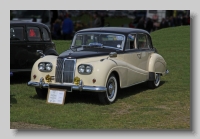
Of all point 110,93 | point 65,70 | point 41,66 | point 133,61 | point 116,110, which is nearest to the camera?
point 116,110

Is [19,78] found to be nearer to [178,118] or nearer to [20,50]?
[20,50]

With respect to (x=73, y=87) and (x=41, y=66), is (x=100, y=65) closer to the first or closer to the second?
(x=73, y=87)

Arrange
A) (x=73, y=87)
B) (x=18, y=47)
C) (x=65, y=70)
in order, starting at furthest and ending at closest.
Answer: (x=18, y=47) → (x=65, y=70) → (x=73, y=87)

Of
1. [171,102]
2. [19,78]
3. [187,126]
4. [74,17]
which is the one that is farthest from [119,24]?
[187,126]

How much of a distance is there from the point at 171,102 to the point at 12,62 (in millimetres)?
4322

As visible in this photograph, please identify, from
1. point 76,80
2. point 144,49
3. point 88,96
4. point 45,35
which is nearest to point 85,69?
point 76,80

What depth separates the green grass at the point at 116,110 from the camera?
7117 mm

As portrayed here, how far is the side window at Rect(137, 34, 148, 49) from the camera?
33.6 ft

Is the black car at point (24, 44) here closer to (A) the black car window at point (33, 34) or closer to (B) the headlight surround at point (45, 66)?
(A) the black car window at point (33, 34)

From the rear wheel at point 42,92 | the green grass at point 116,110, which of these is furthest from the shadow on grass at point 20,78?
the rear wheel at point 42,92

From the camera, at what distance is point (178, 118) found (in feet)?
24.8

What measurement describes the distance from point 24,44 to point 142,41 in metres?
3.12

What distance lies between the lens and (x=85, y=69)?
8242 mm

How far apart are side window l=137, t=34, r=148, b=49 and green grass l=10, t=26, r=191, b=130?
1079 millimetres
